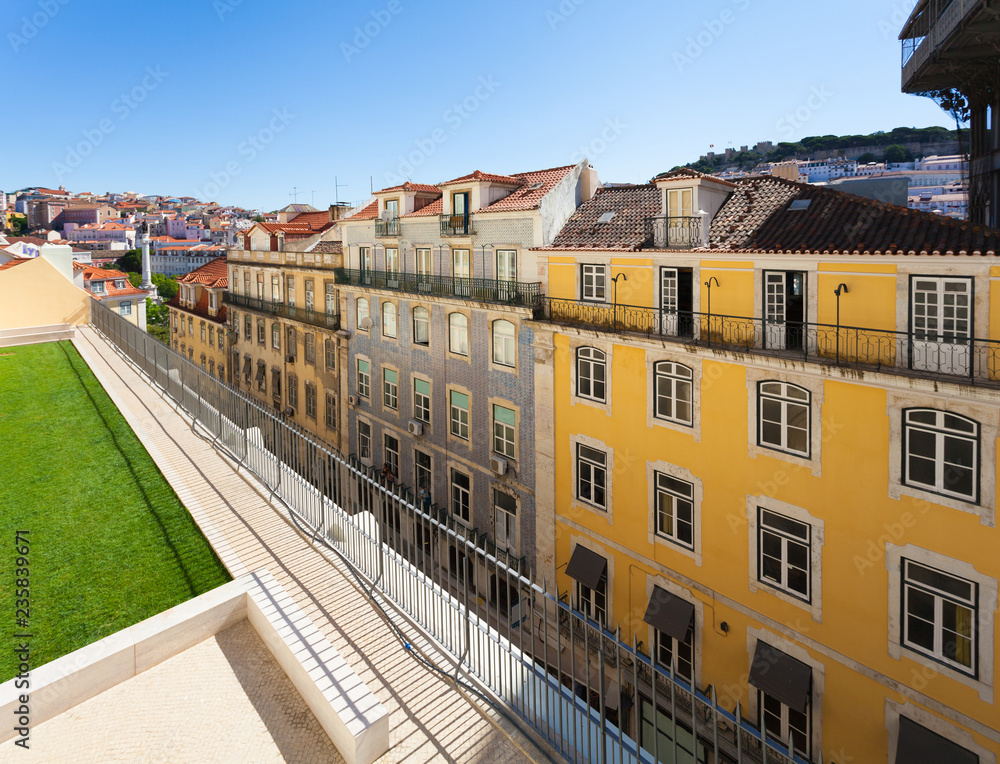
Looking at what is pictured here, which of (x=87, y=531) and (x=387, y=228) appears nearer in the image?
(x=87, y=531)

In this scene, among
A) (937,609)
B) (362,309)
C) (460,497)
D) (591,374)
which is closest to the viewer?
(937,609)

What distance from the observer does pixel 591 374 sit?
55.3 ft

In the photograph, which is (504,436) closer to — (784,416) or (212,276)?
(784,416)

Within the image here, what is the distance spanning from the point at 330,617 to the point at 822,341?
34.2 ft

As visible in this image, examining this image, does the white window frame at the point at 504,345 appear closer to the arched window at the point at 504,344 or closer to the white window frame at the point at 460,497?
the arched window at the point at 504,344

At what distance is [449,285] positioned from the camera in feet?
72.5

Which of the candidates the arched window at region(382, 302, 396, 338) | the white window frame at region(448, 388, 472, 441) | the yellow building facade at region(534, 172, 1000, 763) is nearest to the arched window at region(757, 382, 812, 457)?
the yellow building facade at region(534, 172, 1000, 763)

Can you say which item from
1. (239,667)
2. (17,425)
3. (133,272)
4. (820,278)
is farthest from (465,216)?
(133,272)

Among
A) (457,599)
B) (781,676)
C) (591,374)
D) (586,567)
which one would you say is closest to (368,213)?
(591,374)

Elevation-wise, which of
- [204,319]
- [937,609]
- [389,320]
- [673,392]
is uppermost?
[204,319]

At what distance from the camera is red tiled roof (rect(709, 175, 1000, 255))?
11.3m

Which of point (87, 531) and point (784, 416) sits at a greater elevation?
point (784, 416)

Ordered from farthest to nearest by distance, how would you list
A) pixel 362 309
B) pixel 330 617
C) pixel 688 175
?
pixel 362 309
pixel 688 175
pixel 330 617

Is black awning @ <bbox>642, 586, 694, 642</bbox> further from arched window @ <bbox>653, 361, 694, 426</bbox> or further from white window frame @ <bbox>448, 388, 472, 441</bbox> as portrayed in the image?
white window frame @ <bbox>448, 388, 472, 441</bbox>
